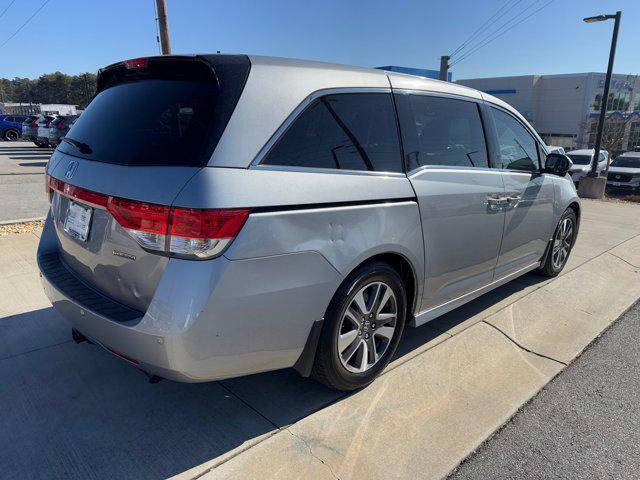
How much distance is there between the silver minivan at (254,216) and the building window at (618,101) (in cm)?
5856

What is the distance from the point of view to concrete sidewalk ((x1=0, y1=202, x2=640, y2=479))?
2.28 meters

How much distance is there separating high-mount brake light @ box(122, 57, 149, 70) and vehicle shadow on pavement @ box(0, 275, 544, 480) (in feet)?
6.04

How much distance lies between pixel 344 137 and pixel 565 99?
61.6 metres

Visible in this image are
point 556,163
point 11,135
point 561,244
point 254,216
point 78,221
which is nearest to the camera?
point 254,216

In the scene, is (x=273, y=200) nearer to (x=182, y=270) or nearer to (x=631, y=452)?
(x=182, y=270)

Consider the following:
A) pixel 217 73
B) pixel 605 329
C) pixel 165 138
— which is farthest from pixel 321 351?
pixel 605 329

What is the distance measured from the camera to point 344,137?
2.60 m

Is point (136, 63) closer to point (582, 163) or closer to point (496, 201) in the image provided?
point (496, 201)

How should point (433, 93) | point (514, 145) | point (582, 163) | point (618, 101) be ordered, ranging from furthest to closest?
point (618, 101)
point (582, 163)
point (514, 145)
point (433, 93)

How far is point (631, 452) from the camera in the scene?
249 centimetres

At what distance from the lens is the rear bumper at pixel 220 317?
2006mm

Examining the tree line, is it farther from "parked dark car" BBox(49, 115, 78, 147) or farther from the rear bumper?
the rear bumper

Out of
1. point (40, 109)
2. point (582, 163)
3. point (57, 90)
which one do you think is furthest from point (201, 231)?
point (57, 90)

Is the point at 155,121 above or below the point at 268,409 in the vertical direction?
above
